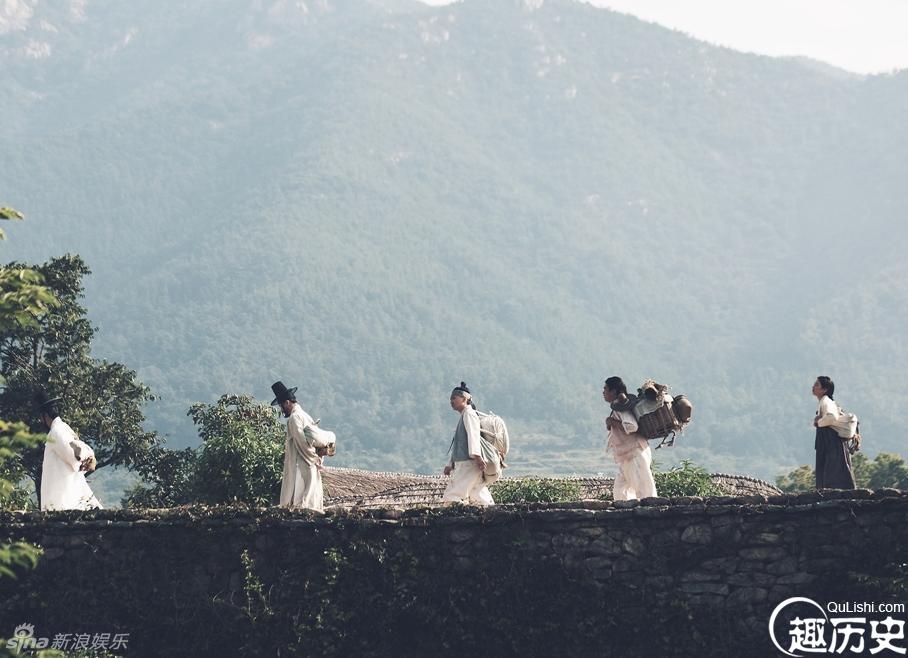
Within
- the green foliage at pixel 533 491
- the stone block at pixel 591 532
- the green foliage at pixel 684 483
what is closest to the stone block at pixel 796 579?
the stone block at pixel 591 532

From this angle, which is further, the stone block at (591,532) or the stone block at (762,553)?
the stone block at (591,532)

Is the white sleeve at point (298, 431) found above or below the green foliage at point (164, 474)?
below

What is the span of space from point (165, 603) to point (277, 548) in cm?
145

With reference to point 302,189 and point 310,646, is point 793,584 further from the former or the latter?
point 302,189

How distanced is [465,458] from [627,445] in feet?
6.45

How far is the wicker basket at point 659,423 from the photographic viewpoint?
19.2 m

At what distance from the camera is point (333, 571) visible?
18.1m

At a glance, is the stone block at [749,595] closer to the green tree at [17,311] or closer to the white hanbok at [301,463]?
the white hanbok at [301,463]

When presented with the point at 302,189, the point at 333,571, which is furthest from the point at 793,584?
the point at 302,189

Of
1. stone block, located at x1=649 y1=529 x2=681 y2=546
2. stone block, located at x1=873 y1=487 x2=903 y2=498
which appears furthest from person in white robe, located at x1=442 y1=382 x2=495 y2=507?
stone block, located at x1=873 y1=487 x2=903 y2=498

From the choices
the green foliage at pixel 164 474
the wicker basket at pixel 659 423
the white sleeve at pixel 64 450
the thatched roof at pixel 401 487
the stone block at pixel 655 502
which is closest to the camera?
the stone block at pixel 655 502

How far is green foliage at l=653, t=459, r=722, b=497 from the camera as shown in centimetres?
2439

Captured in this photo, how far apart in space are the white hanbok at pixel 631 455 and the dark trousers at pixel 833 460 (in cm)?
238

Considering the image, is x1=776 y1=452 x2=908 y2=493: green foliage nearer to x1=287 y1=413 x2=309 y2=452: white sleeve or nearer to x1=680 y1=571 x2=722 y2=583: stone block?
x1=287 y1=413 x2=309 y2=452: white sleeve
